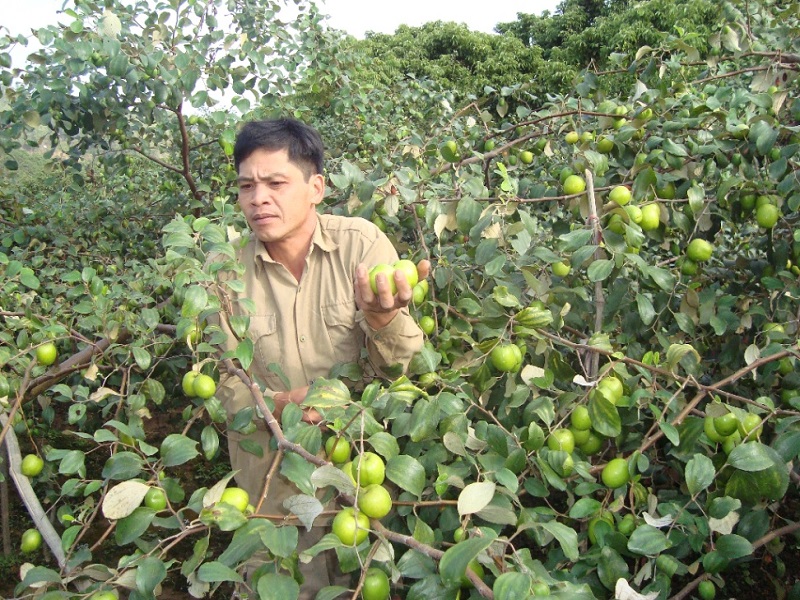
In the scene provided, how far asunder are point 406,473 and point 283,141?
3.73 ft

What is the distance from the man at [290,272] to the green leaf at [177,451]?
1.79ft

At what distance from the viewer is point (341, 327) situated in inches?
70.1

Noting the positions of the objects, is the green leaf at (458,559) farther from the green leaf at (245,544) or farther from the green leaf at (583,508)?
the green leaf at (583,508)

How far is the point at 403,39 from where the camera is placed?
16.1 m

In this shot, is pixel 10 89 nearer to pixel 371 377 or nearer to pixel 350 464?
pixel 371 377

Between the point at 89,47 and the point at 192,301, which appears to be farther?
the point at 89,47

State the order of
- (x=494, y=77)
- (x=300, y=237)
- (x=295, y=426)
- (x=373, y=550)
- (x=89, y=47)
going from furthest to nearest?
(x=494, y=77)
(x=89, y=47)
(x=300, y=237)
(x=295, y=426)
(x=373, y=550)

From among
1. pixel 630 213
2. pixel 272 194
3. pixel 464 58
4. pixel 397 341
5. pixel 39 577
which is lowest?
pixel 39 577

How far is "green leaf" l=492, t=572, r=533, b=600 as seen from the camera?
2.57ft

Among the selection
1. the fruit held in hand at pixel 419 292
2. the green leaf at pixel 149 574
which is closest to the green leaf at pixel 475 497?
the green leaf at pixel 149 574

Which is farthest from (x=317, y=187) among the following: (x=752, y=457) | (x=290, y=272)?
(x=752, y=457)

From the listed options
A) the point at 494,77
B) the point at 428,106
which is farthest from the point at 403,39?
the point at 428,106

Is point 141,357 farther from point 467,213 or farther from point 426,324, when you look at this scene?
point 467,213

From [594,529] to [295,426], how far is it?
2.13 ft
